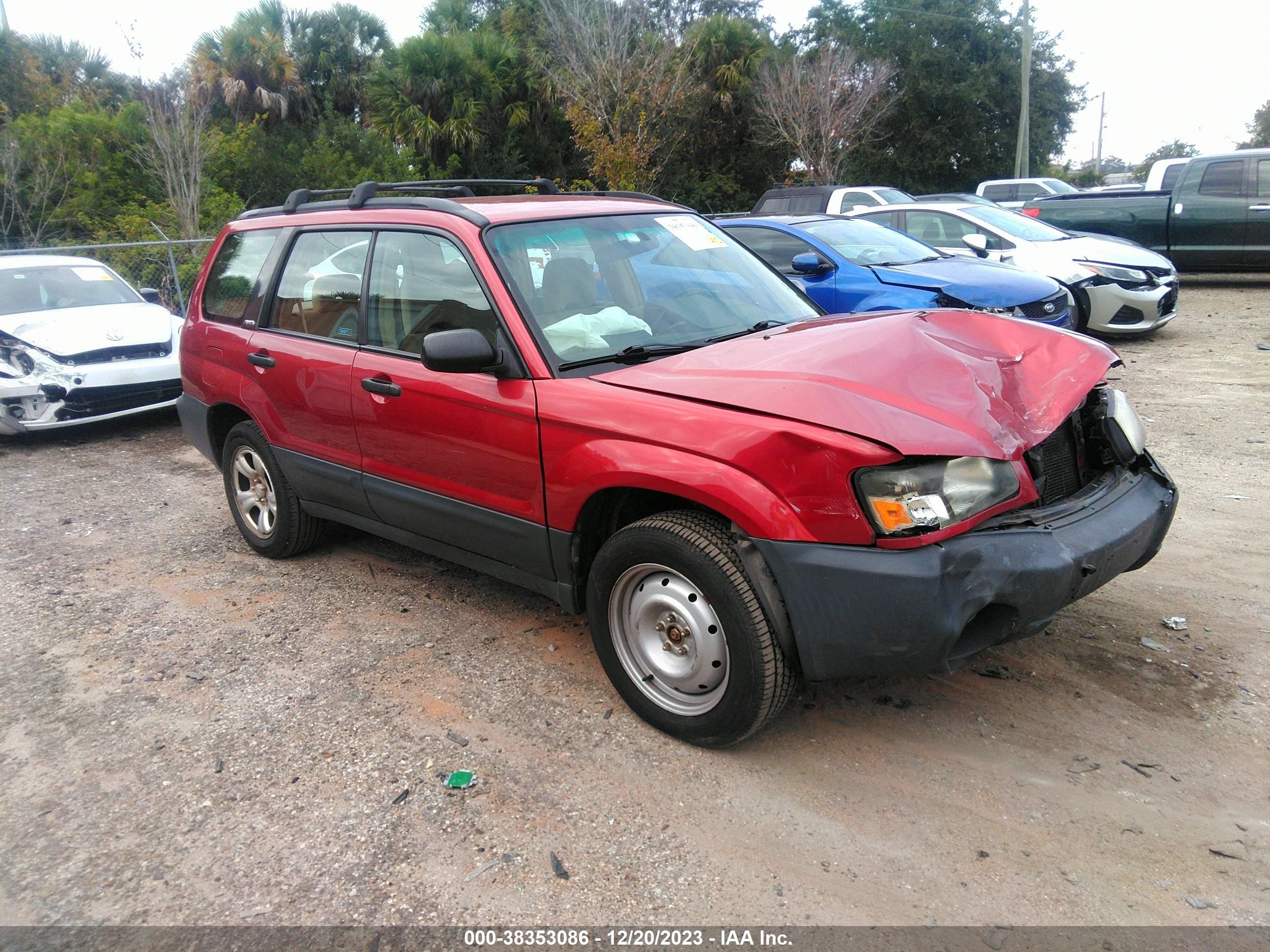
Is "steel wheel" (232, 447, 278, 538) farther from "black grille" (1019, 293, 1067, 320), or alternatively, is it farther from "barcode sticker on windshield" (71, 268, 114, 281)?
"black grille" (1019, 293, 1067, 320)

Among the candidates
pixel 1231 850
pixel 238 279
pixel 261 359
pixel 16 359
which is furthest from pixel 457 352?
pixel 16 359

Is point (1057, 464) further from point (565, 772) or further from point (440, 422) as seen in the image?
point (440, 422)

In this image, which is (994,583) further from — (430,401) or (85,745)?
(85,745)

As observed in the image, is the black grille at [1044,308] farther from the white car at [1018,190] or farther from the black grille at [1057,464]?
the white car at [1018,190]

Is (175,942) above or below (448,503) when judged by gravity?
below

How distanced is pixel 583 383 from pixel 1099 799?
2.13 metres

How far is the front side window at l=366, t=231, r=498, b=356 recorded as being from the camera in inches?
150

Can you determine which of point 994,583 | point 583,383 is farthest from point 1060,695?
point 583,383

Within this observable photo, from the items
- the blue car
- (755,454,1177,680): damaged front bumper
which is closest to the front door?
(755,454,1177,680): damaged front bumper

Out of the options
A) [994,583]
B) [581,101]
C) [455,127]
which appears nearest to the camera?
[994,583]

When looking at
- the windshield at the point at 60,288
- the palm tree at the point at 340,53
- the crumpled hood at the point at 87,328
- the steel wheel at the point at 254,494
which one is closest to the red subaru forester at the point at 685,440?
the steel wheel at the point at 254,494

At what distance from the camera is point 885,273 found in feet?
26.2

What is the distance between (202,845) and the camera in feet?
9.71

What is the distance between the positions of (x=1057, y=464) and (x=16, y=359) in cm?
819
